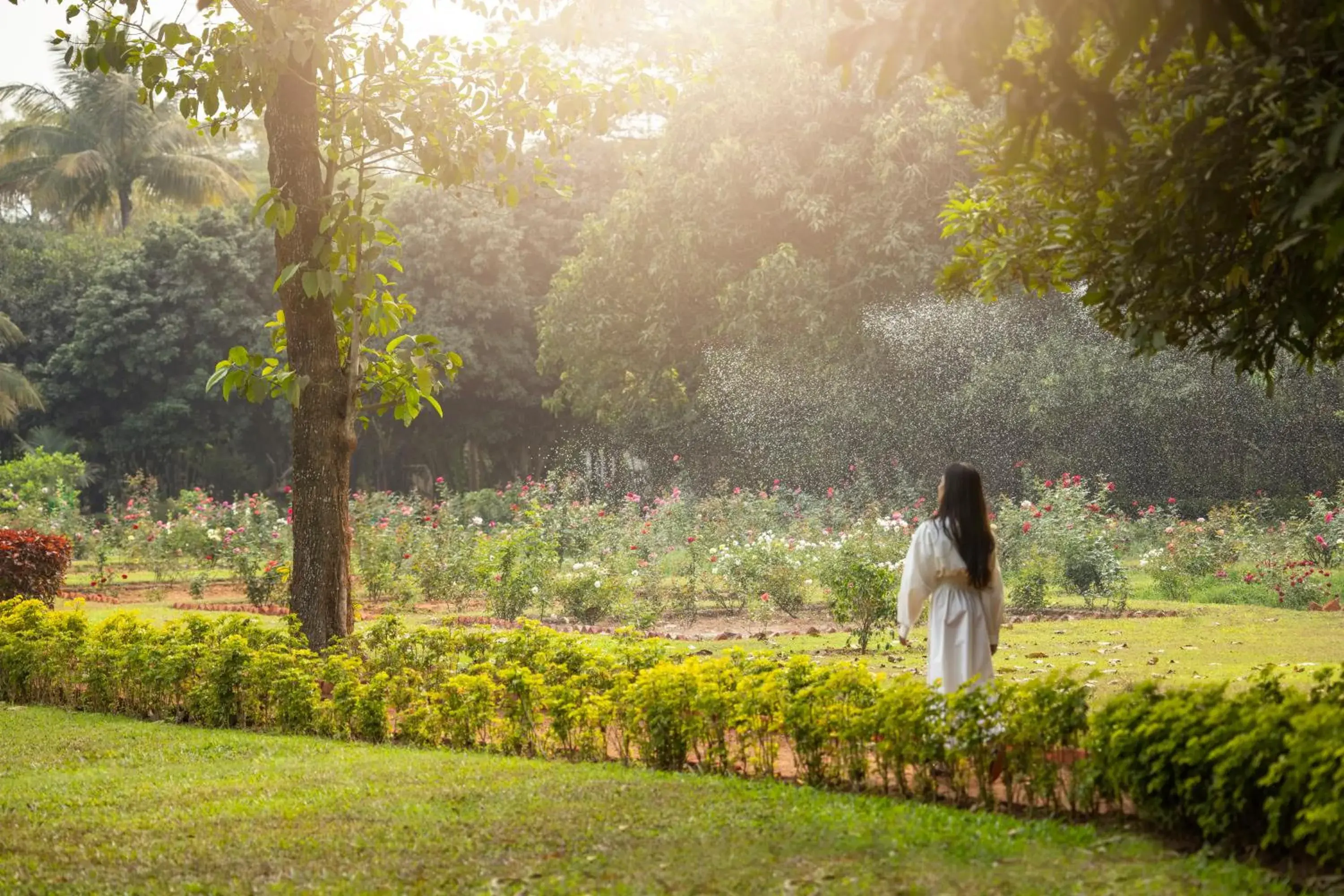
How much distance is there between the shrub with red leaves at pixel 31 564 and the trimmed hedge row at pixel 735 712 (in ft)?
14.6

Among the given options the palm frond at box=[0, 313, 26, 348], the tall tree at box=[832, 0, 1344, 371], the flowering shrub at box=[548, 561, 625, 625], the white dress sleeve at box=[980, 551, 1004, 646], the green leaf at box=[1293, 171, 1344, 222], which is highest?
the palm frond at box=[0, 313, 26, 348]

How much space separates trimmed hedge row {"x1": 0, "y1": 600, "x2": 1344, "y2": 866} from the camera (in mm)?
4434

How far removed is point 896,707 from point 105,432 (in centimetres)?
3412

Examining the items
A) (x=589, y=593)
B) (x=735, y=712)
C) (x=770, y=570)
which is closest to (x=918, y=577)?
(x=735, y=712)

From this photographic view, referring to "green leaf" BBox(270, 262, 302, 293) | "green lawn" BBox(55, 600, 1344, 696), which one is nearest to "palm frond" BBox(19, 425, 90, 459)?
"green lawn" BBox(55, 600, 1344, 696)

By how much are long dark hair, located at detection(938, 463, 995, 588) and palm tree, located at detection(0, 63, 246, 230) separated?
3431cm

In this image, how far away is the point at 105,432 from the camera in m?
35.7

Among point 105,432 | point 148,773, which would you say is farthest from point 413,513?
point 105,432

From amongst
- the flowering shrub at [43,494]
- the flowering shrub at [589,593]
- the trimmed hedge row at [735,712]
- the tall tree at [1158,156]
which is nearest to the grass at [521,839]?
the trimmed hedge row at [735,712]

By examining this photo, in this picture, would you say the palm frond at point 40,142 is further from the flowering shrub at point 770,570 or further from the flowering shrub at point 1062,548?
the flowering shrub at point 1062,548

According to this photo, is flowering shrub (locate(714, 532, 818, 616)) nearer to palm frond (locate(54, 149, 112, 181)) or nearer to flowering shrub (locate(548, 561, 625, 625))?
flowering shrub (locate(548, 561, 625, 625))

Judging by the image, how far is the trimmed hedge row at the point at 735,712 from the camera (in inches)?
175

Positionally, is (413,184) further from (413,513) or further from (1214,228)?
(1214,228)

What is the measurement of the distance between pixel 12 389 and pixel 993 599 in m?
29.8
